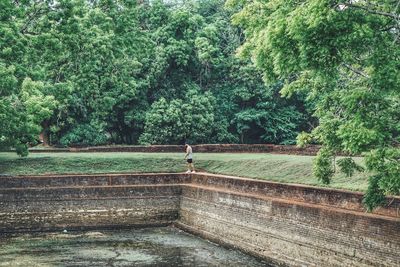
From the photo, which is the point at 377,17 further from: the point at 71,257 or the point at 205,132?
the point at 205,132

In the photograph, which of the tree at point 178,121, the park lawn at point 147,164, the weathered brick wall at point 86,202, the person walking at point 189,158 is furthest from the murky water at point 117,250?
the tree at point 178,121

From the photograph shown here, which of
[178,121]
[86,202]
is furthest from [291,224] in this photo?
[178,121]

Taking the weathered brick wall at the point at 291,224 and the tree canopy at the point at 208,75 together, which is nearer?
the tree canopy at the point at 208,75

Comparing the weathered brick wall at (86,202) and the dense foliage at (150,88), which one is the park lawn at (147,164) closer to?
the dense foliage at (150,88)

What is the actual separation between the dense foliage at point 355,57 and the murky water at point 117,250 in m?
7.09

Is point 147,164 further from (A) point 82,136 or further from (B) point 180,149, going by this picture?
(A) point 82,136

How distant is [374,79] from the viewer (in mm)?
9562

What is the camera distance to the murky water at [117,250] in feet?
53.4

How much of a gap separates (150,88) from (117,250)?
15662mm

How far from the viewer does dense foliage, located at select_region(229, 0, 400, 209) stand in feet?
30.3

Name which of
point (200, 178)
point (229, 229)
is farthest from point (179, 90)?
point (229, 229)

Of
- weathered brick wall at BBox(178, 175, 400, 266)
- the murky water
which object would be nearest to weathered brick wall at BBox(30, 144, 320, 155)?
weathered brick wall at BBox(178, 175, 400, 266)

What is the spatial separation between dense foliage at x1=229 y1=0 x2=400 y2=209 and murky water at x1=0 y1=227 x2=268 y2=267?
23.3ft

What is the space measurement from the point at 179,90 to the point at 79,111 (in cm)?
Result: 576
